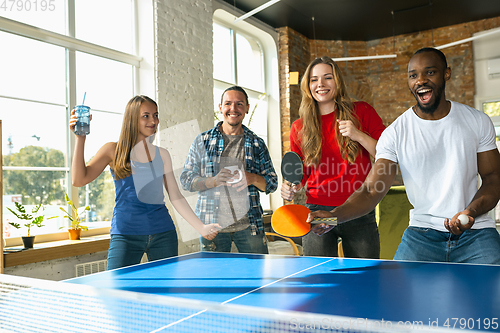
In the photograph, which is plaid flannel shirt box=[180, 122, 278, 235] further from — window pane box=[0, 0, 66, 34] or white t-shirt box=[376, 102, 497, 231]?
window pane box=[0, 0, 66, 34]

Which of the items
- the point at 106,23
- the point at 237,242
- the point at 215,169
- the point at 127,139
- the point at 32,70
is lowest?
the point at 237,242

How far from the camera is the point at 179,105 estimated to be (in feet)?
17.6

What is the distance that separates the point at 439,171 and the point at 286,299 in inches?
40.3

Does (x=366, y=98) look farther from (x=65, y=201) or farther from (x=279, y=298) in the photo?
(x=279, y=298)

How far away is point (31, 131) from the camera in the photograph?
4.00 meters

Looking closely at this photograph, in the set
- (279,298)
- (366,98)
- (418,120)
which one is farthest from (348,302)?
(366,98)

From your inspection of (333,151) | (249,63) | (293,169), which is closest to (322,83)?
(333,151)

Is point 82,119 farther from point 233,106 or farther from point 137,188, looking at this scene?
point 233,106

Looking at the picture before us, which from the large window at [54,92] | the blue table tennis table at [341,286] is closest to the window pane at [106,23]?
the large window at [54,92]

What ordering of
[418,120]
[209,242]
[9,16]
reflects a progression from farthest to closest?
[9,16]
[209,242]
[418,120]

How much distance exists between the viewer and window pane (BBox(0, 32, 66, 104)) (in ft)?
12.7

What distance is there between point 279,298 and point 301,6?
6.49 metres

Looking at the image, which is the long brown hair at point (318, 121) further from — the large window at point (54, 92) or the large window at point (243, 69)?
the large window at point (243, 69)

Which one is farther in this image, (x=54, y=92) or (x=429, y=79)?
(x=54, y=92)
